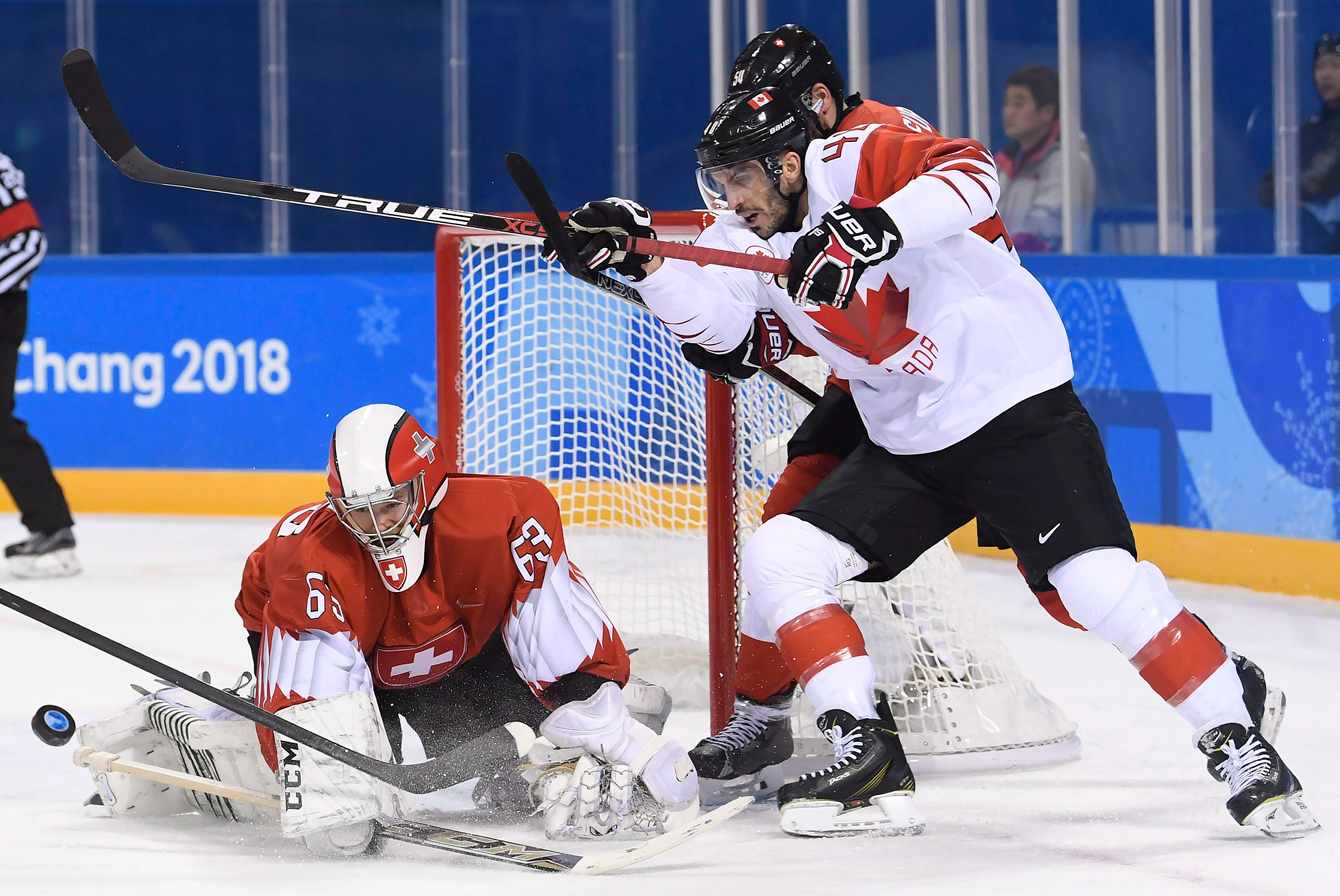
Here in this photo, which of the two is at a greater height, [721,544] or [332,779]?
[721,544]

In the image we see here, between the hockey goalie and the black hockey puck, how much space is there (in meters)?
0.05

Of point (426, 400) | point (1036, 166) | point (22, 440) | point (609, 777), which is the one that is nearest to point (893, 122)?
point (609, 777)

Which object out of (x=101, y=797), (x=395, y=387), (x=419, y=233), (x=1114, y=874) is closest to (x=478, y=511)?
(x=101, y=797)

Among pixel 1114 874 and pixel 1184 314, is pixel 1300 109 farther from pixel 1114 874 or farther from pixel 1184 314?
pixel 1114 874

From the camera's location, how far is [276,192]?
276cm

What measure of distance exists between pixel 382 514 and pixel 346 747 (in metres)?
0.33

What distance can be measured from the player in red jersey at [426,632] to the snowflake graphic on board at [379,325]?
3.58 metres

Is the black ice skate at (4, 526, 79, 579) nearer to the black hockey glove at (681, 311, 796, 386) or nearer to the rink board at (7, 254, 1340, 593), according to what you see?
the rink board at (7, 254, 1340, 593)

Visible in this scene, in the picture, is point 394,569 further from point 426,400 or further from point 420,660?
point 426,400

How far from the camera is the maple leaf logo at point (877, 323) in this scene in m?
2.61

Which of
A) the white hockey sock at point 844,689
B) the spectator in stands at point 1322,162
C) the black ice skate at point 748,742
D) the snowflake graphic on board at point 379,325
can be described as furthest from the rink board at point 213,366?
the white hockey sock at point 844,689

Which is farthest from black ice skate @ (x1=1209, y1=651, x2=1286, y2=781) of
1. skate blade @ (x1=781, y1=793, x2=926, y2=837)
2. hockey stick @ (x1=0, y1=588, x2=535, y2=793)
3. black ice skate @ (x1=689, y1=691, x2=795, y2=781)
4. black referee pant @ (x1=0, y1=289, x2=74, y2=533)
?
black referee pant @ (x1=0, y1=289, x2=74, y2=533)

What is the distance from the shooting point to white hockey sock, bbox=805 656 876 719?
2.54 m

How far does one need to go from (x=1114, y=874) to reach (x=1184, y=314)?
2703 mm
